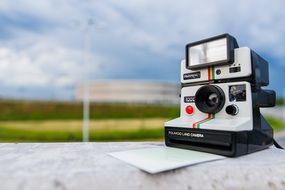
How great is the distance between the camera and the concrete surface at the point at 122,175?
69 centimetres

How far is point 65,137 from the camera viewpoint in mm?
11594

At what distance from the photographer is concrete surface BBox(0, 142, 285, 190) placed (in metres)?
0.69

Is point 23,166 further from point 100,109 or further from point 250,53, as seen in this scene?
point 100,109

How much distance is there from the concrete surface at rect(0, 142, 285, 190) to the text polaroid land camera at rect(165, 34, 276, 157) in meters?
0.13

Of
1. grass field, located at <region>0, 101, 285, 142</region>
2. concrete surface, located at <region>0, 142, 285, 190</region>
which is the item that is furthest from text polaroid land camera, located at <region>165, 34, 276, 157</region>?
grass field, located at <region>0, 101, 285, 142</region>

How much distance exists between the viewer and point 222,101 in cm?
111

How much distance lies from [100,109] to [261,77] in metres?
20.5

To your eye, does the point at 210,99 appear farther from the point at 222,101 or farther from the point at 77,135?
the point at 77,135

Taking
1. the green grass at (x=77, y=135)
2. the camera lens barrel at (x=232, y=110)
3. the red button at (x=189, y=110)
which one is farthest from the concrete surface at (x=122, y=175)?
the green grass at (x=77, y=135)

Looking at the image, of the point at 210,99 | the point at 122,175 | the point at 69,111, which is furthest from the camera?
the point at 69,111

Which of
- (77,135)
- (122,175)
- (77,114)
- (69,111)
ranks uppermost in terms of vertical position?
(122,175)

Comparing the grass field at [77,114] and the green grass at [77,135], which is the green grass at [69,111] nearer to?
the grass field at [77,114]

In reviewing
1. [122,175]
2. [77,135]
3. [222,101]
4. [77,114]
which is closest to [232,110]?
[222,101]

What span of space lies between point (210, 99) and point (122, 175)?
0.65m
